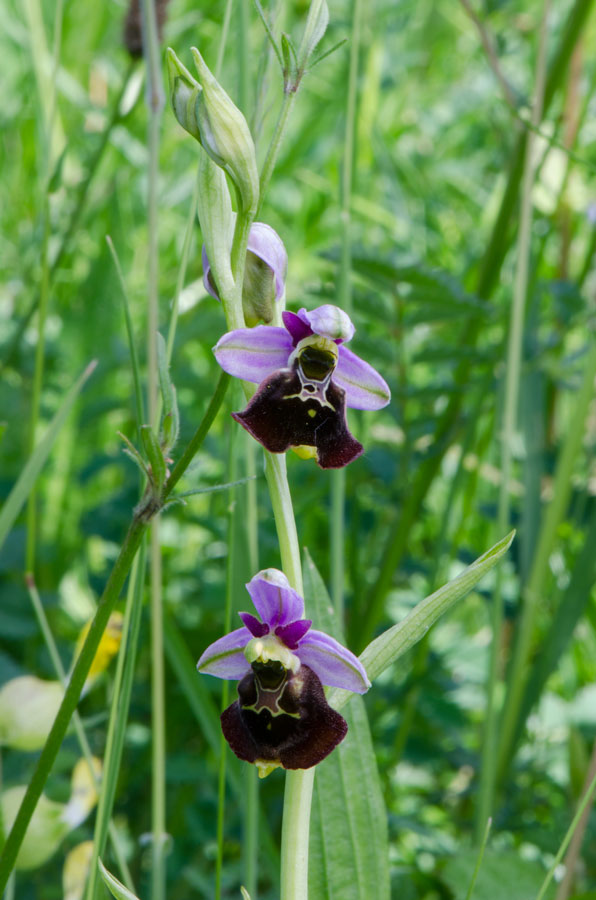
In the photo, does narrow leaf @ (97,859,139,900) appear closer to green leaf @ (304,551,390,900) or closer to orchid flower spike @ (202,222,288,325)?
green leaf @ (304,551,390,900)

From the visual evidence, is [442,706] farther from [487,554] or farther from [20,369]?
[20,369]

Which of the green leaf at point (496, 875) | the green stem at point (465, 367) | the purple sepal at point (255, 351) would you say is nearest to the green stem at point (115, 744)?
the purple sepal at point (255, 351)

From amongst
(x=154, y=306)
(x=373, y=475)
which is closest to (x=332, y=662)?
(x=154, y=306)

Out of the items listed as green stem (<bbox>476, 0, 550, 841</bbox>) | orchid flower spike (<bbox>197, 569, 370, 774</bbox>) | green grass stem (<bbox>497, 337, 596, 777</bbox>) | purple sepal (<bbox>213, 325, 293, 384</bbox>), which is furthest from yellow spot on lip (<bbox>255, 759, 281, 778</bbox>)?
green grass stem (<bbox>497, 337, 596, 777</bbox>)

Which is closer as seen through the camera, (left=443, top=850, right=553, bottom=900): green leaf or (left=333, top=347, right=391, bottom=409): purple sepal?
(left=333, top=347, right=391, bottom=409): purple sepal

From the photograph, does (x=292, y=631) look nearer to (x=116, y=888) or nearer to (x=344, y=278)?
Result: (x=116, y=888)

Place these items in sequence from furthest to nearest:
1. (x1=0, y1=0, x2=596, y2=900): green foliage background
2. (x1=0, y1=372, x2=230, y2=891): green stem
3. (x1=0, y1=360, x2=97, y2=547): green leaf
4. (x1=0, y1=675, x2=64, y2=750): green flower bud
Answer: (x1=0, y1=0, x2=596, y2=900): green foliage background < (x1=0, y1=675, x2=64, y2=750): green flower bud < (x1=0, y1=360, x2=97, y2=547): green leaf < (x1=0, y1=372, x2=230, y2=891): green stem

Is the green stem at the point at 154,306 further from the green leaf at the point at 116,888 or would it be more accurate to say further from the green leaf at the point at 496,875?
the green leaf at the point at 496,875

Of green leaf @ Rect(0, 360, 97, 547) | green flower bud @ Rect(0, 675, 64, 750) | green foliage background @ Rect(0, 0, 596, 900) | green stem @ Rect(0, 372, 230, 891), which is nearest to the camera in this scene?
green stem @ Rect(0, 372, 230, 891)
